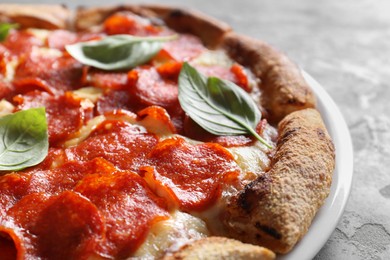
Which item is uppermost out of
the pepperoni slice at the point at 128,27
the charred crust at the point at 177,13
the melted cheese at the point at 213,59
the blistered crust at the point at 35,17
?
the charred crust at the point at 177,13

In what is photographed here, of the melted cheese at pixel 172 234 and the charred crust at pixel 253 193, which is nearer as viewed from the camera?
the melted cheese at pixel 172 234

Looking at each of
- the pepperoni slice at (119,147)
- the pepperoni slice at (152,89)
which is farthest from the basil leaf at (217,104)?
the pepperoni slice at (119,147)

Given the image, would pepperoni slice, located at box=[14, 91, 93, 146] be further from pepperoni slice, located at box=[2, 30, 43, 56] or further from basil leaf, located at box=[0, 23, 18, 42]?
basil leaf, located at box=[0, 23, 18, 42]

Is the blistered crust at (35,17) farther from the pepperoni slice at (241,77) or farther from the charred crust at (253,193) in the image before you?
the charred crust at (253,193)

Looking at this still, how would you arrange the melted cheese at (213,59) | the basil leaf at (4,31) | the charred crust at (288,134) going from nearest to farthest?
1. the charred crust at (288,134)
2. the melted cheese at (213,59)
3. the basil leaf at (4,31)

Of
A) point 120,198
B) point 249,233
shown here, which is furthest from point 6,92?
point 249,233

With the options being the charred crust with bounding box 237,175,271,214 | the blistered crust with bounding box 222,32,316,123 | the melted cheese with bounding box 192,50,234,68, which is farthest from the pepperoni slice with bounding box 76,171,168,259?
the melted cheese with bounding box 192,50,234,68
